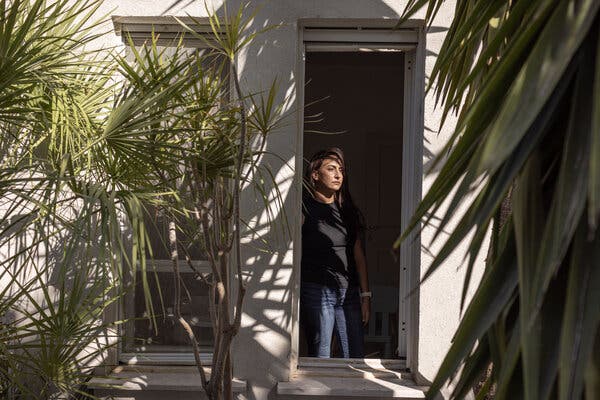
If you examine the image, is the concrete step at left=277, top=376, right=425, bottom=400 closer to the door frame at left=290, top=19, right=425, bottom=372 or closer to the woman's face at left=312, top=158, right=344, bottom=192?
the door frame at left=290, top=19, right=425, bottom=372

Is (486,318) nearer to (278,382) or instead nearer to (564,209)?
(564,209)

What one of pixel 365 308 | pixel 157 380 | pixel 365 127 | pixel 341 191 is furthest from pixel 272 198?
pixel 365 127

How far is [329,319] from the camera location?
19.0 ft

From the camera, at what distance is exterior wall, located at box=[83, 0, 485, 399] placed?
5.29 metres

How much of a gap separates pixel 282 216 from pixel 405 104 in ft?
3.33

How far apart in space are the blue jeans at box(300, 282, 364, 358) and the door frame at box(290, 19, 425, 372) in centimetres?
21

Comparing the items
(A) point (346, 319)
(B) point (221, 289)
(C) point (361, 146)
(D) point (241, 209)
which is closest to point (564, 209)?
(B) point (221, 289)

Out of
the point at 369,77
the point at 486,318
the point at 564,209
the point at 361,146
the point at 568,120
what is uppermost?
the point at 369,77

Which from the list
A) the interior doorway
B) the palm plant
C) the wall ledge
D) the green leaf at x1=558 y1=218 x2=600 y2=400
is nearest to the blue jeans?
the wall ledge

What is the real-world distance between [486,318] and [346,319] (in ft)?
14.6

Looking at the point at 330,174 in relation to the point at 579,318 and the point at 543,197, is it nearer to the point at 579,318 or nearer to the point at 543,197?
the point at 543,197

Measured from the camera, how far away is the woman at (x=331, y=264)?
5746 mm

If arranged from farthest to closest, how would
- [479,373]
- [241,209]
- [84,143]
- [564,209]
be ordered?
[241,209], [84,143], [479,373], [564,209]

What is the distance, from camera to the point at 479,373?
1.79 metres
